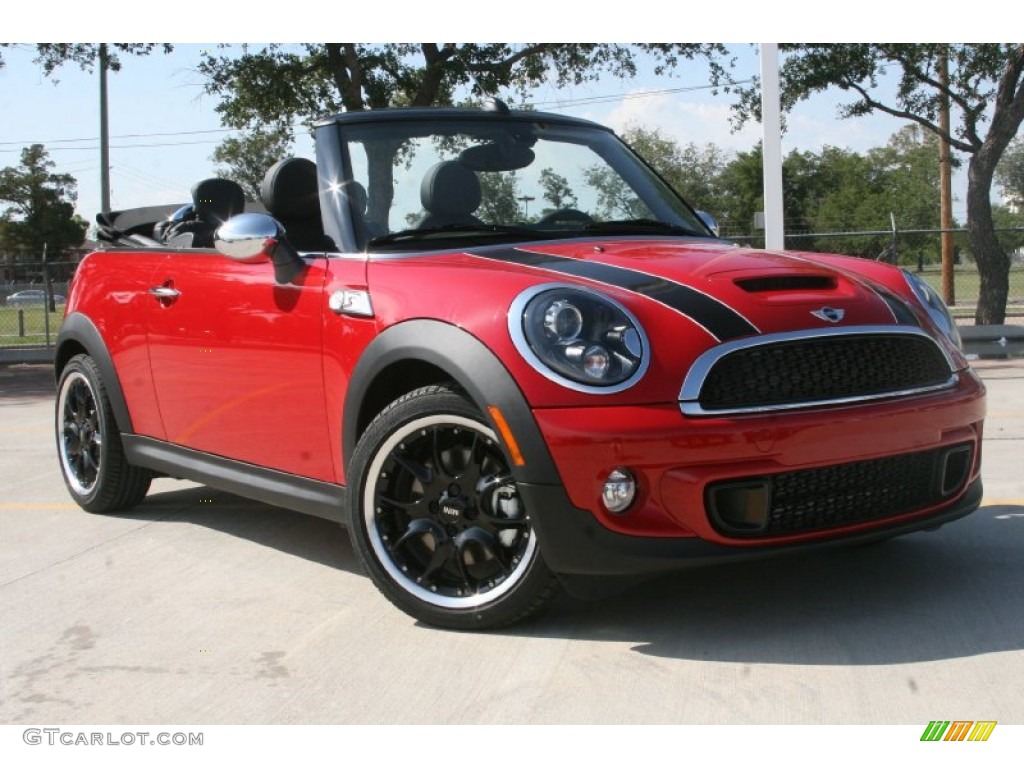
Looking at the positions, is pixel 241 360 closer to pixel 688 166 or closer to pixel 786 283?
pixel 786 283

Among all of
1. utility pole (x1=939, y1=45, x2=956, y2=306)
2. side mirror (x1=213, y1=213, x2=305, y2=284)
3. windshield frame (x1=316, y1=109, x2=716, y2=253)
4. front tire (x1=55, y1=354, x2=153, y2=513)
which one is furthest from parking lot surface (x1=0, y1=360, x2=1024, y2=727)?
utility pole (x1=939, y1=45, x2=956, y2=306)

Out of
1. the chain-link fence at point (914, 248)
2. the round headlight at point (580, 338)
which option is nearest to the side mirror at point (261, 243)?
the round headlight at point (580, 338)

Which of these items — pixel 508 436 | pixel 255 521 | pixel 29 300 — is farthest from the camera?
pixel 29 300

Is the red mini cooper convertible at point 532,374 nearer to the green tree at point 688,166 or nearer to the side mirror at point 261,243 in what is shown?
Answer: the side mirror at point 261,243

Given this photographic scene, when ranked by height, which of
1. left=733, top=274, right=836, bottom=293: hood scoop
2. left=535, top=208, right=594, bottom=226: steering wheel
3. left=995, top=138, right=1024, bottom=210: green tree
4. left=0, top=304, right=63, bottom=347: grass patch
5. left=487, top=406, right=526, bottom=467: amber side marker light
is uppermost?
left=995, top=138, right=1024, bottom=210: green tree

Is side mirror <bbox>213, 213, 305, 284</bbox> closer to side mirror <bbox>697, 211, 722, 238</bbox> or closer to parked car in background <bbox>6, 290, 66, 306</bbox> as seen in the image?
side mirror <bbox>697, 211, 722, 238</bbox>

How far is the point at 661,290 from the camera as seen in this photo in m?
3.38

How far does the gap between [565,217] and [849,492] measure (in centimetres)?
154

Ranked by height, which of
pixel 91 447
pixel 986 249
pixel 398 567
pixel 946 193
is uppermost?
pixel 946 193

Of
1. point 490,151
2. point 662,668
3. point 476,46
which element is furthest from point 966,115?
point 662,668

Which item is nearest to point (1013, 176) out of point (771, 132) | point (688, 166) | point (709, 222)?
point (688, 166)

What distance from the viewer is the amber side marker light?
325 cm

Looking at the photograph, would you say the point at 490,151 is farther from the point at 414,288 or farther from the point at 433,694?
the point at 433,694

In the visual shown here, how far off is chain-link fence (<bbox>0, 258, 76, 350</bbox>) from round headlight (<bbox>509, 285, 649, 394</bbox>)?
555 inches
